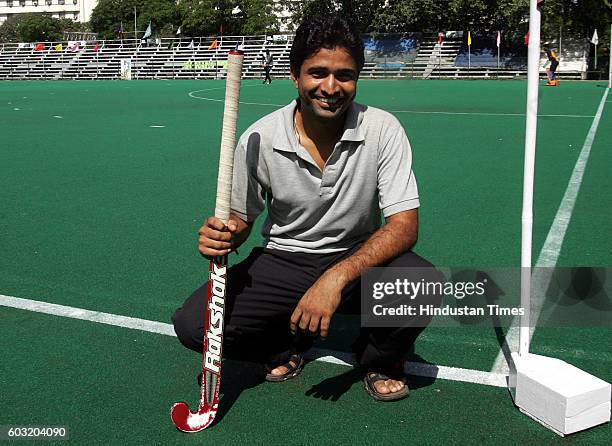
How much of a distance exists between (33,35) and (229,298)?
81.5 m

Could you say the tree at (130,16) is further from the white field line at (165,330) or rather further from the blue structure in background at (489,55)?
the white field line at (165,330)

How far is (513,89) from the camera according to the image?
26297 mm

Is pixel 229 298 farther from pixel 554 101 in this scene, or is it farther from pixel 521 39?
pixel 521 39

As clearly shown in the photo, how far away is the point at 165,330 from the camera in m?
3.79

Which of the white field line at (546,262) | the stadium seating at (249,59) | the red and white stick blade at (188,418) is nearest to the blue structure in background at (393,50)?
the stadium seating at (249,59)

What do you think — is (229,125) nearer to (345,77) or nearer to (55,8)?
(345,77)

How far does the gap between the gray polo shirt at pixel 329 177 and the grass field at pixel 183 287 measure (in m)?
0.70

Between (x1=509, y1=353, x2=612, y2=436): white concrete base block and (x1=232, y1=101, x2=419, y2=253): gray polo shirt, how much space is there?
799 mm

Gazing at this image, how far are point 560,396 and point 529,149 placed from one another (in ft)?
3.03

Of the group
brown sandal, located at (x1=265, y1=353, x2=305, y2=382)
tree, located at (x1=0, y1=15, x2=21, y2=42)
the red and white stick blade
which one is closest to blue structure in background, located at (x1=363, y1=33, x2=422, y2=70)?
brown sandal, located at (x1=265, y1=353, x2=305, y2=382)

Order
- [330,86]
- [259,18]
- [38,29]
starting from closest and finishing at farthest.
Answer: [330,86] < [259,18] < [38,29]

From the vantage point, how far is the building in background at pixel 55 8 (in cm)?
9781

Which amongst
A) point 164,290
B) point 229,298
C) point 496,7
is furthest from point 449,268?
point 496,7

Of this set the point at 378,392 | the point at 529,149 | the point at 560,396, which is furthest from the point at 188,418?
the point at 529,149
